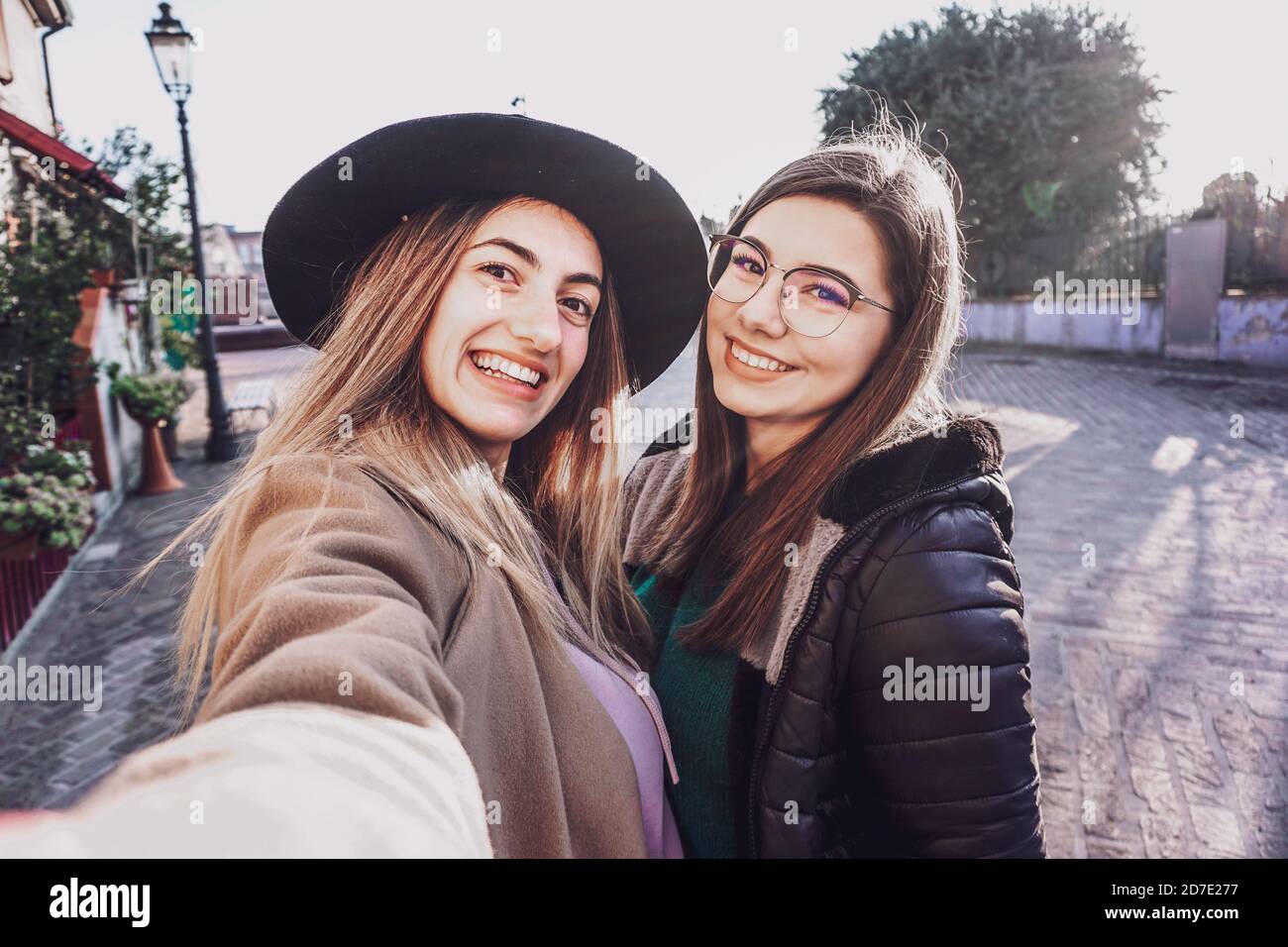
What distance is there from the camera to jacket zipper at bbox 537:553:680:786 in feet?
4.92

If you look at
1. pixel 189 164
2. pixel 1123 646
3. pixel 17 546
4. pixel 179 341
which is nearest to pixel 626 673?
pixel 1123 646

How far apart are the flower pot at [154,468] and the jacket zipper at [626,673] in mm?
8715

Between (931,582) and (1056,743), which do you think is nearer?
(931,582)

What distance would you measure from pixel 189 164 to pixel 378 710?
33.9 ft

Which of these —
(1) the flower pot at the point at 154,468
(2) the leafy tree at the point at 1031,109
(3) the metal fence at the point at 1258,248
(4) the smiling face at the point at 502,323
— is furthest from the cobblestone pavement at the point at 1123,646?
(2) the leafy tree at the point at 1031,109

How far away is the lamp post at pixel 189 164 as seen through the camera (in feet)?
27.6

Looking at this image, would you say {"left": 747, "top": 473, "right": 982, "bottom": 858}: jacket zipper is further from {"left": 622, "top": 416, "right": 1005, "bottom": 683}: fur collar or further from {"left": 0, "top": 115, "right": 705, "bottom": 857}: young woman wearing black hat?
{"left": 0, "top": 115, "right": 705, "bottom": 857}: young woman wearing black hat

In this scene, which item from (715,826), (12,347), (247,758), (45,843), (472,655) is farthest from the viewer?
(12,347)

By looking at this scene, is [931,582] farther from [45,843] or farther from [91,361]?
[91,361]

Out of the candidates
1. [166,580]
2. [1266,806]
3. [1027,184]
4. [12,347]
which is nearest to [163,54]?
[12,347]

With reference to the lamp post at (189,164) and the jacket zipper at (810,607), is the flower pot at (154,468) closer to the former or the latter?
the lamp post at (189,164)
